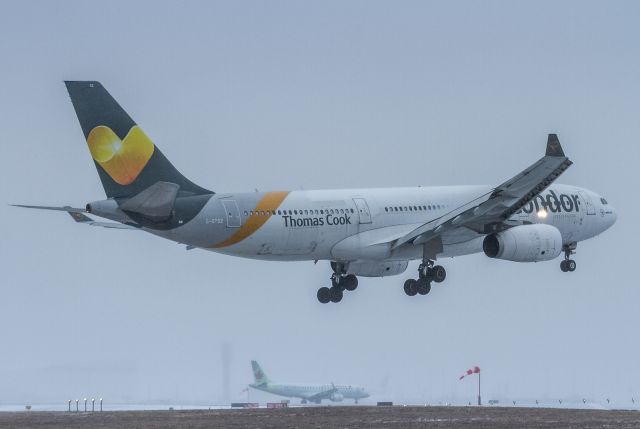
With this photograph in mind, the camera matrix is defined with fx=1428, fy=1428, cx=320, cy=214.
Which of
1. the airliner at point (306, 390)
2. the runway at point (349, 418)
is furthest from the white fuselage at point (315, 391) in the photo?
the runway at point (349, 418)

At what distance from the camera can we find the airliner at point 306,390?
176000 mm

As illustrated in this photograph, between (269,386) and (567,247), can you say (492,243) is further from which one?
(269,386)

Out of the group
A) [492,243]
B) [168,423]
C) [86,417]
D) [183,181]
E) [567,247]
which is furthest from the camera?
[567,247]

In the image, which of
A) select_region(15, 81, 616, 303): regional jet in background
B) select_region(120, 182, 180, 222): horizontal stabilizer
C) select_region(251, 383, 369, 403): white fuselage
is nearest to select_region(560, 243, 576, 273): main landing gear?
select_region(15, 81, 616, 303): regional jet in background

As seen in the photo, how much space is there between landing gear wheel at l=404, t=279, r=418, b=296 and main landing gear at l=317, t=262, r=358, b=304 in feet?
13.4

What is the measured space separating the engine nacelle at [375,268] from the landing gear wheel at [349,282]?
1.02 ft

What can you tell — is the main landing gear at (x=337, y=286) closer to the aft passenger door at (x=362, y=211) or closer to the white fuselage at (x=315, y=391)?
the aft passenger door at (x=362, y=211)

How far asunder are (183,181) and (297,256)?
26.8 feet

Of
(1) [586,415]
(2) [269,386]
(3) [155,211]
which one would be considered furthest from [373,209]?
(2) [269,386]

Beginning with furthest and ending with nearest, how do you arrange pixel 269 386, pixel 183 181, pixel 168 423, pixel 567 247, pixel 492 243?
pixel 269 386
pixel 567 247
pixel 492 243
pixel 183 181
pixel 168 423

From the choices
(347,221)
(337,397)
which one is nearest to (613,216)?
(347,221)

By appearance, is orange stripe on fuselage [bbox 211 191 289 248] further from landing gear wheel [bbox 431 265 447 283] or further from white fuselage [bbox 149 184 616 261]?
landing gear wheel [bbox 431 265 447 283]

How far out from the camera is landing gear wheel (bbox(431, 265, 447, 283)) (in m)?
78.9

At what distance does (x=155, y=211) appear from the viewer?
229 ft
